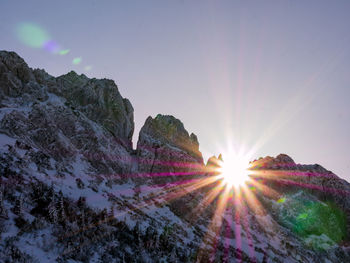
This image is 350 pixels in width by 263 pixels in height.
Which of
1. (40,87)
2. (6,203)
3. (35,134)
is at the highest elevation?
(40,87)


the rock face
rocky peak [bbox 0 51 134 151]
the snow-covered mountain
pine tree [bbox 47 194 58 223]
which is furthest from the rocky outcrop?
pine tree [bbox 47 194 58 223]

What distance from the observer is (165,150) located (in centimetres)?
6438

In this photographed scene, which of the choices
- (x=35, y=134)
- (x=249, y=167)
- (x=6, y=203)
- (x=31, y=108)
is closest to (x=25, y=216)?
(x=6, y=203)

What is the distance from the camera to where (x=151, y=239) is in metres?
19.3

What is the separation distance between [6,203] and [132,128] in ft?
209

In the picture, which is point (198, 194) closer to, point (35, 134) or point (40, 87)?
point (35, 134)

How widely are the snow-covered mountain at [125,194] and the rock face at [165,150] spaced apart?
1.21ft

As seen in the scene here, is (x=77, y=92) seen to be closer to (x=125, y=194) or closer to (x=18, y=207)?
(x=125, y=194)

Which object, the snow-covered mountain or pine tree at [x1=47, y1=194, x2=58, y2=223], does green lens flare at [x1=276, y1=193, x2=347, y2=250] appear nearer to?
the snow-covered mountain

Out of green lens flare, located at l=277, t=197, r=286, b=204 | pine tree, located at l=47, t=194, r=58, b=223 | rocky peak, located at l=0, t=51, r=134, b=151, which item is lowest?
pine tree, located at l=47, t=194, r=58, b=223

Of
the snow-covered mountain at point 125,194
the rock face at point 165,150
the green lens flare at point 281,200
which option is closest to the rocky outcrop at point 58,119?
the snow-covered mountain at point 125,194

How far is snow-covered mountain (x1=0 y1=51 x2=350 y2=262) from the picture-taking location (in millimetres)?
14789

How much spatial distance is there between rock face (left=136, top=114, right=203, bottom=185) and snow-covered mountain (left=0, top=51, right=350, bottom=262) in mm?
369

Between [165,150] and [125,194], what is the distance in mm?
28572
